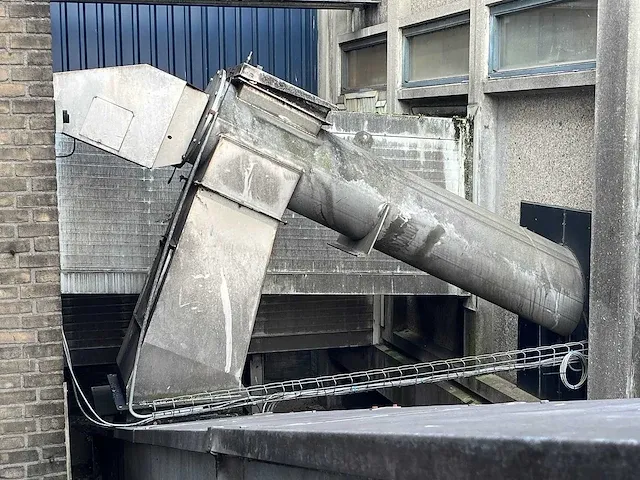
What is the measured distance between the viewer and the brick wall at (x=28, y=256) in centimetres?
334

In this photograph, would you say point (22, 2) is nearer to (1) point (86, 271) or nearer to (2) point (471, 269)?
(1) point (86, 271)

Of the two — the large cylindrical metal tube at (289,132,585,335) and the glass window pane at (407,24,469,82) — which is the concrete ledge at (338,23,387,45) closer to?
the glass window pane at (407,24,469,82)

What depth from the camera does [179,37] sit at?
8148 mm

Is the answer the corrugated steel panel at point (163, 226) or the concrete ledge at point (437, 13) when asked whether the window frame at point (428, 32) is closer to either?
the concrete ledge at point (437, 13)

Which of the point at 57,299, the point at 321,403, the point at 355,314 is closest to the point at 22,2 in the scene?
the point at 57,299

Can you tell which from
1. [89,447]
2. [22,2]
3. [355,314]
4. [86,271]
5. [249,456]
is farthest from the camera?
[355,314]

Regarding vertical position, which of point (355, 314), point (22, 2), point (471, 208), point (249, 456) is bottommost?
point (355, 314)

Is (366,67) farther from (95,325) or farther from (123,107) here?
(123,107)

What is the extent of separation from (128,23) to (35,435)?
5.54 meters

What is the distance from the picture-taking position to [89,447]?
5695 millimetres

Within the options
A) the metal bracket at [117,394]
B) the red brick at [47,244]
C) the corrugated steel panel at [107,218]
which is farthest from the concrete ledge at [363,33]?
the red brick at [47,244]

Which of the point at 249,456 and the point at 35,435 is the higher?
the point at 249,456

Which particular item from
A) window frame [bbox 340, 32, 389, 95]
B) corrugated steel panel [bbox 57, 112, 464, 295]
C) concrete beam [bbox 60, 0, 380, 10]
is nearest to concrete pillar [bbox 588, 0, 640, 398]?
corrugated steel panel [bbox 57, 112, 464, 295]

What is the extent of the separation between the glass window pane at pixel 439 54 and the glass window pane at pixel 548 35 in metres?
0.67
